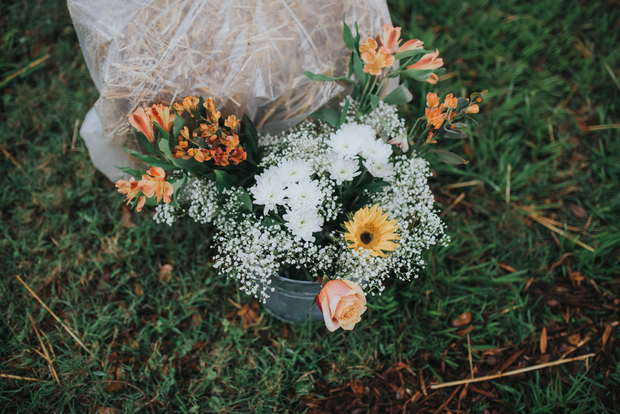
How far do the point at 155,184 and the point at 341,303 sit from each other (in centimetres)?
50

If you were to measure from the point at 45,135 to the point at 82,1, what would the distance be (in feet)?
2.37

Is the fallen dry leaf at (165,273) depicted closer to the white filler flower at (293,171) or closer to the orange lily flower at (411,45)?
the white filler flower at (293,171)

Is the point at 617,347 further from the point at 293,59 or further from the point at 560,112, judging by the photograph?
the point at 293,59

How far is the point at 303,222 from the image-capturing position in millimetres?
979

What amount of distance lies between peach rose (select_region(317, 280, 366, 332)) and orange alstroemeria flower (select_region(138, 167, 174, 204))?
42 cm

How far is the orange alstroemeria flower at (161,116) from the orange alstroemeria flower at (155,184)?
0.14m

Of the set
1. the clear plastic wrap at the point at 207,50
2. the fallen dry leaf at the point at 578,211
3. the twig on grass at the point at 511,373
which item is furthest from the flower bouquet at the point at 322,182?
the fallen dry leaf at the point at 578,211

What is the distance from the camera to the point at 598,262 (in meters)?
1.57

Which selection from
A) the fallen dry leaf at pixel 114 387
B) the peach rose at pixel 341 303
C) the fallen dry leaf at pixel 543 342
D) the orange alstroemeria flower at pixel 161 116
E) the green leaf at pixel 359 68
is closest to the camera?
the peach rose at pixel 341 303

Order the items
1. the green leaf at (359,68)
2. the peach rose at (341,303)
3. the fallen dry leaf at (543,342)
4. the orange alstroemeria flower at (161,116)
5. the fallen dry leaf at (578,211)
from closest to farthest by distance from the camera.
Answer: the peach rose at (341,303) < the orange alstroemeria flower at (161,116) < the green leaf at (359,68) < the fallen dry leaf at (543,342) < the fallen dry leaf at (578,211)

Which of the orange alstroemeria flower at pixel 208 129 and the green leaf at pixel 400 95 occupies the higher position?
the orange alstroemeria flower at pixel 208 129

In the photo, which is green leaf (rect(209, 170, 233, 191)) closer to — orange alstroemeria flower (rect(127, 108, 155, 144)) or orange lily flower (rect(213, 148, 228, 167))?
orange lily flower (rect(213, 148, 228, 167))

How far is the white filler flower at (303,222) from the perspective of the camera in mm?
965

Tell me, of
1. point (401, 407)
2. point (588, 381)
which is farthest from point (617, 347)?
point (401, 407)
